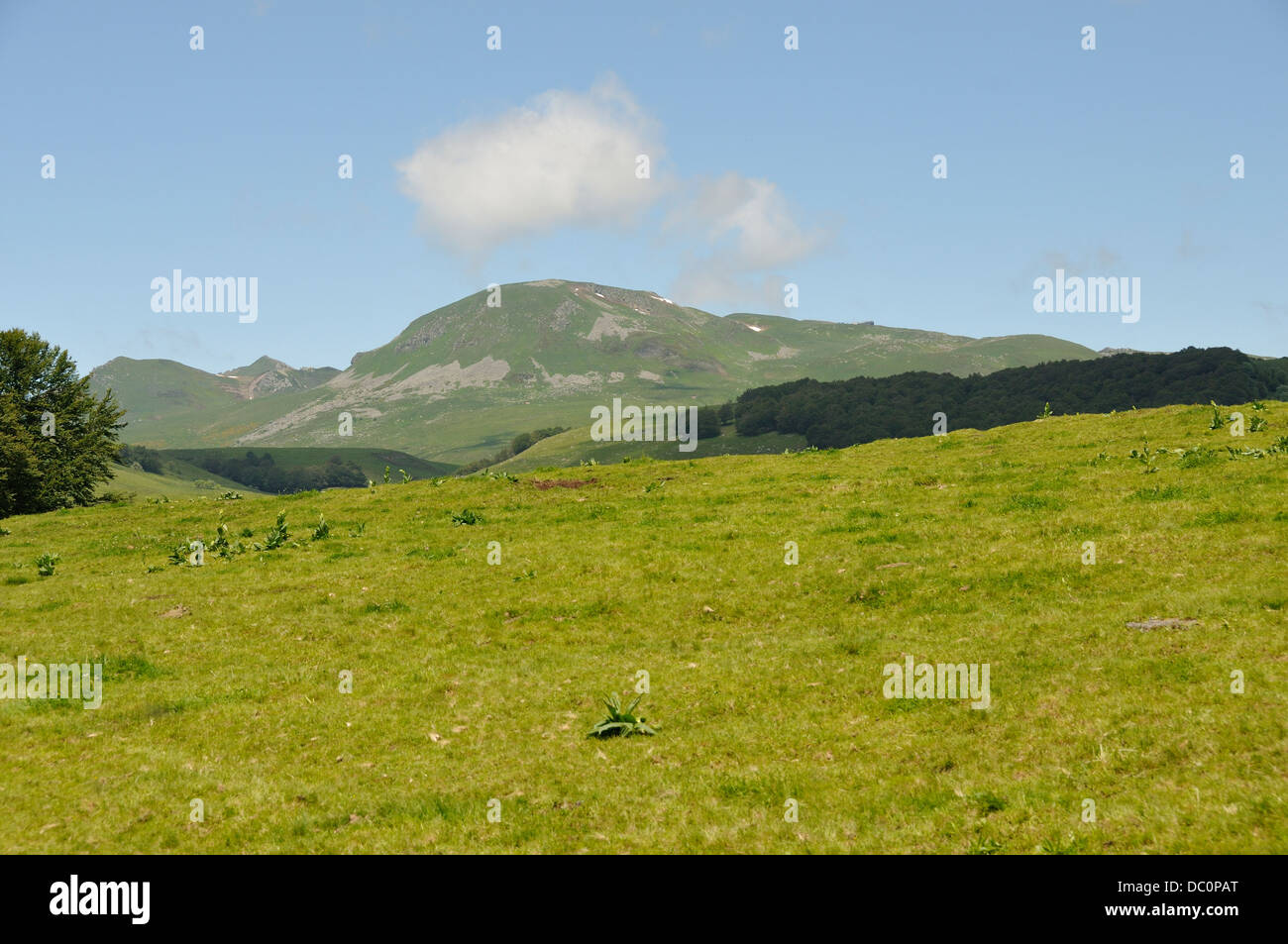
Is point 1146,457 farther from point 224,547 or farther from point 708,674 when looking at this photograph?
point 224,547

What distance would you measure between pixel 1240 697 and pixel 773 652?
971 centimetres

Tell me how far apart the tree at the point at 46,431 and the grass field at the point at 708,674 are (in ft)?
103

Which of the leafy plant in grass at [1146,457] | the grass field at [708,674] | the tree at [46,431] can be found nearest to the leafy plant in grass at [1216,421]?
the grass field at [708,674]

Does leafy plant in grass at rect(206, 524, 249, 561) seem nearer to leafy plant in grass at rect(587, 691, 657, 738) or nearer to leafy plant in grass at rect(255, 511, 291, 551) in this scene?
leafy plant in grass at rect(255, 511, 291, 551)

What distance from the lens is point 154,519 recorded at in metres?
43.8

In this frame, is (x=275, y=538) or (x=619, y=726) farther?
(x=275, y=538)

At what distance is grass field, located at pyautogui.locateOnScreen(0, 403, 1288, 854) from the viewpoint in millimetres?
13609

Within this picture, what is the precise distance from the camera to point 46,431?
7044cm

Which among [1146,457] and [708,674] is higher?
[1146,457]

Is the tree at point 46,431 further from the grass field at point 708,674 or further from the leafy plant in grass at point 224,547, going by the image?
the leafy plant in grass at point 224,547

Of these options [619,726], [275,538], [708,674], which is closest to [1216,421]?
[708,674]

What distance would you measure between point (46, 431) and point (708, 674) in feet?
234

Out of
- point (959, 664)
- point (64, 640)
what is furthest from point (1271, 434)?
point (64, 640)
